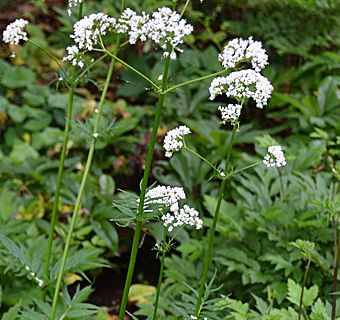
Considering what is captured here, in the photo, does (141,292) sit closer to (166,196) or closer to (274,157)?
(166,196)

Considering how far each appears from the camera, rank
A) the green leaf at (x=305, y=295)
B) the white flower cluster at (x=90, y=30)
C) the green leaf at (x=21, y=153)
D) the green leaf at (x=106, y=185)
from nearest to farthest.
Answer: the white flower cluster at (x=90, y=30), the green leaf at (x=305, y=295), the green leaf at (x=106, y=185), the green leaf at (x=21, y=153)

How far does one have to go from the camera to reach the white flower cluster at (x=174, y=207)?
1602 mm

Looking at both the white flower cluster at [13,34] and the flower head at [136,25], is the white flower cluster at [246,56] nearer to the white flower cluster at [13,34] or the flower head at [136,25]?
the flower head at [136,25]

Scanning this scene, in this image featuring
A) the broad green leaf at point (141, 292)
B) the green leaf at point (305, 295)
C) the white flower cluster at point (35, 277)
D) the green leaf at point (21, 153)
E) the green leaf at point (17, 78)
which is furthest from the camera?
the green leaf at point (17, 78)

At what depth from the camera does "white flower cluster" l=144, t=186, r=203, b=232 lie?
5.25 feet

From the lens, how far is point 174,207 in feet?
5.24

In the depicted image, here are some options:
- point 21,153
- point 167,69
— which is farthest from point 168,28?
point 21,153

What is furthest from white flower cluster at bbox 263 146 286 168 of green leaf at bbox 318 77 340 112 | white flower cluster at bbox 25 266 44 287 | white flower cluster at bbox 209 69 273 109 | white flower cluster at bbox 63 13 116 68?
green leaf at bbox 318 77 340 112

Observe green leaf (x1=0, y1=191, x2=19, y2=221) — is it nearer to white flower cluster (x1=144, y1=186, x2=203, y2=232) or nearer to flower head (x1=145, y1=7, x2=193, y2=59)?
white flower cluster (x1=144, y1=186, x2=203, y2=232)

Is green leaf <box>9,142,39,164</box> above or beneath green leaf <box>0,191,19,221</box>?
above

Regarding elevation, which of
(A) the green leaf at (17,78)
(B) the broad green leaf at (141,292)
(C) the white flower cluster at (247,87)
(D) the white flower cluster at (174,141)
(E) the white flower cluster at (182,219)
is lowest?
(B) the broad green leaf at (141,292)

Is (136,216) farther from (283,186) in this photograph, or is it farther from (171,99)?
(171,99)

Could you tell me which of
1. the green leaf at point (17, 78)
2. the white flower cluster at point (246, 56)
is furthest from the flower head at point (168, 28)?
the green leaf at point (17, 78)

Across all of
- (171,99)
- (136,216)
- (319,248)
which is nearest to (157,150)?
(171,99)
